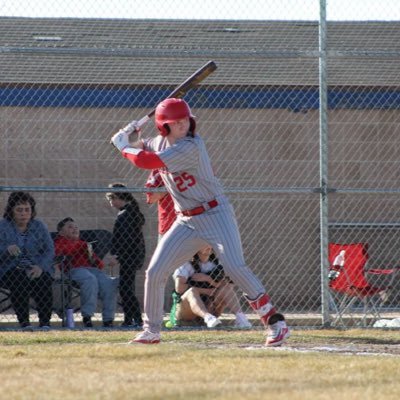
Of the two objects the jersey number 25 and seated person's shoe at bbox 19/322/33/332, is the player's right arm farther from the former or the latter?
seated person's shoe at bbox 19/322/33/332

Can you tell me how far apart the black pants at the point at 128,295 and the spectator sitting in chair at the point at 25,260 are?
0.81 m

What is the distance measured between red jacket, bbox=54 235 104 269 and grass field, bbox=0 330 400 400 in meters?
2.39

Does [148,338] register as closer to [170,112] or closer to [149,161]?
[149,161]

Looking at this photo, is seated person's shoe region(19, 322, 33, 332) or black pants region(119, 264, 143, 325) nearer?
seated person's shoe region(19, 322, 33, 332)

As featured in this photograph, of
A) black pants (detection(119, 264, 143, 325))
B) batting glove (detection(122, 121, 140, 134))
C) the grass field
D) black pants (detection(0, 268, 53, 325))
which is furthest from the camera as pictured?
black pants (detection(119, 264, 143, 325))

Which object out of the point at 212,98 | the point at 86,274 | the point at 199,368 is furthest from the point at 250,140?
the point at 199,368

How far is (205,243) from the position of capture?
356 inches

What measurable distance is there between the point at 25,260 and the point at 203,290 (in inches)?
73.1

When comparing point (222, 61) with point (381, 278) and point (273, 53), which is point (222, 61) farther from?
point (273, 53)

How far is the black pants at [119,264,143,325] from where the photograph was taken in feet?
40.1

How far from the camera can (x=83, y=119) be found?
15.5m

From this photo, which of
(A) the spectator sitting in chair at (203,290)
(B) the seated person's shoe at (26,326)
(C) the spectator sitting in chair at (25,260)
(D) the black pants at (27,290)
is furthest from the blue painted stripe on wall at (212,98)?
(B) the seated person's shoe at (26,326)

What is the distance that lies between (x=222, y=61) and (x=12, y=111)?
9.56 ft

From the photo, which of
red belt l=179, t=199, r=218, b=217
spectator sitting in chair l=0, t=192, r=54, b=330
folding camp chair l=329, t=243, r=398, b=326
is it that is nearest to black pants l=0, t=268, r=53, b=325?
spectator sitting in chair l=0, t=192, r=54, b=330
